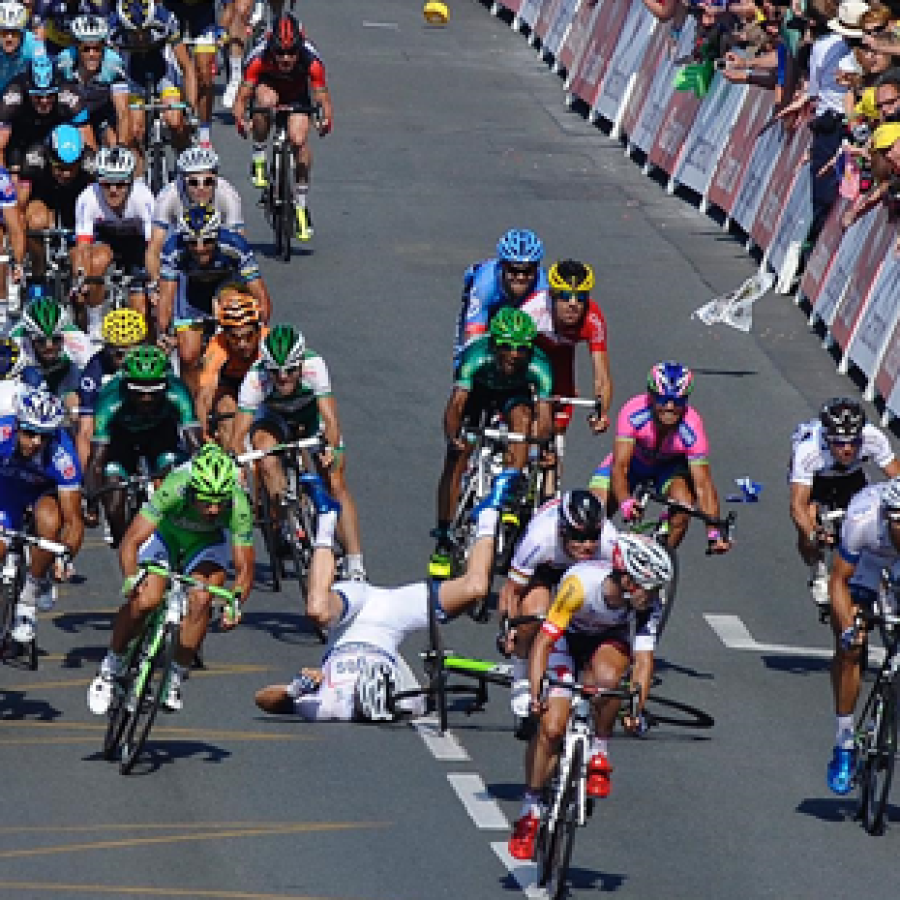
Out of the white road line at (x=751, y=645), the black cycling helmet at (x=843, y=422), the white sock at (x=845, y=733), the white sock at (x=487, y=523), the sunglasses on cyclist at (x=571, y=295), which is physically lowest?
the white road line at (x=751, y=645)

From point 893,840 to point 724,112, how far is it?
49.4ft

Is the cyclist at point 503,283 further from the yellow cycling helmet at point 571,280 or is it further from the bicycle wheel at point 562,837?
the bicycle wheel at point 562,837

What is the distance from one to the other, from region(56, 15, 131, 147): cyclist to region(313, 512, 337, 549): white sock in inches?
393

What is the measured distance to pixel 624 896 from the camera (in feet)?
49.1

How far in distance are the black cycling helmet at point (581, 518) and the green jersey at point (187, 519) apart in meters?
2.08

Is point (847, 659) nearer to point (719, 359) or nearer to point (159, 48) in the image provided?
point (719, 359)

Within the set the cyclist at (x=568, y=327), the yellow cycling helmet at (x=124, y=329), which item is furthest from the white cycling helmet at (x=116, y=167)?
the cyclist at (x=568, y=327)

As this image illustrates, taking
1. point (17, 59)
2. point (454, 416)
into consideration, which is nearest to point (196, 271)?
point (454, 416)

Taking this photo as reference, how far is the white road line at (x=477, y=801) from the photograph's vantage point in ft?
52.7

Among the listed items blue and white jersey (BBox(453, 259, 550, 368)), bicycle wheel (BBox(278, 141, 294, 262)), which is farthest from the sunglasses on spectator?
bicycle wheel (BBox(278, 141, 294, 262))

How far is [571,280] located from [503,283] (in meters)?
0.81

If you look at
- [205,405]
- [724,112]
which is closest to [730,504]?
[205,405]

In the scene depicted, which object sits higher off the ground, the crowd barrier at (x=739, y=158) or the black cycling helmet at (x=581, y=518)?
the black cycling helmet at (x=581, y=518)

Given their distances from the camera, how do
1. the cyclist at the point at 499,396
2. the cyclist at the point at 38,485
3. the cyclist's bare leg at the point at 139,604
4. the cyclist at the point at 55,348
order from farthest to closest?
the cyclist at the point at 55,348
the cyclist at the point at 499,396
the cyclist at the point at 38,485
the cyclist's bare leg at the point at 139,604
